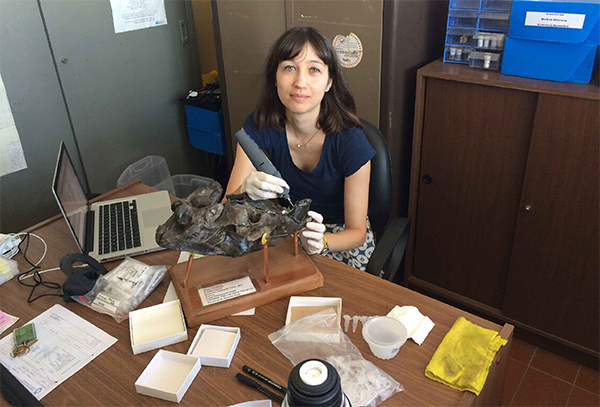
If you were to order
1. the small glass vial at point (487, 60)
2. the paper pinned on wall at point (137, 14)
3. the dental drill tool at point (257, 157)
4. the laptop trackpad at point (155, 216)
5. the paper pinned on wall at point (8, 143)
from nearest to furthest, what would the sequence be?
the dental drill tool at point (257, 157) → the laptop trackpad at point (155, 216) → the small glass vial at point (487, 60) → the paper pinned on wall at point (8, 143) → the paper pinned on wall at point (137, 14)

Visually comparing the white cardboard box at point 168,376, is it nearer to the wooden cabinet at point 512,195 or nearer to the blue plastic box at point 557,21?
the wooden cabinet at point 512,195

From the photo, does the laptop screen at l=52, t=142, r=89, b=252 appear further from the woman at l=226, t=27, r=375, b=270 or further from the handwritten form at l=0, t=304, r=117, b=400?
the woman at l=226, t=27, r=375, b=270

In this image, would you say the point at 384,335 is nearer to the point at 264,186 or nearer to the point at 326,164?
the point at 264,186

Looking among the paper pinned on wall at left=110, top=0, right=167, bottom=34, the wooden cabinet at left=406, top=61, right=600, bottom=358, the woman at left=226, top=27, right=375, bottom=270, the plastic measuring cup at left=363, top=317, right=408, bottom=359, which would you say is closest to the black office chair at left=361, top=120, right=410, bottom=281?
the woman at left=226, top=27, right=375, bottom=270

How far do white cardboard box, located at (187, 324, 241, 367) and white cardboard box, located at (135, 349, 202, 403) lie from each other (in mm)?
25

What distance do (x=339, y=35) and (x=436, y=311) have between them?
125 cm

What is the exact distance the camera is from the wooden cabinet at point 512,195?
174cm

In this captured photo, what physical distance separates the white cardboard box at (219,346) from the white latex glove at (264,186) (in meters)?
0.36

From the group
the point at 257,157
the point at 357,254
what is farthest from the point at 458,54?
the point at 257,157

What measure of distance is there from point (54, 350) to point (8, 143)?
4.82ft

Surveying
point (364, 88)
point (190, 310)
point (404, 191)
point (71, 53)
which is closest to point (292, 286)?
point (190, 310)

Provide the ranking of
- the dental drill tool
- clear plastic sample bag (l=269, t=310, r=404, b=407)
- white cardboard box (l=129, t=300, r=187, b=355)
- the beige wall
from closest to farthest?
clear plastic sample bag (l=269, t=310, r=404, b=407) < white cardboard box (l=129, t=300, r=187, b=355) < the dental drill tool < the beige wall

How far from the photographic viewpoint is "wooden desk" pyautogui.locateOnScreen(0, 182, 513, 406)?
1.00 metres

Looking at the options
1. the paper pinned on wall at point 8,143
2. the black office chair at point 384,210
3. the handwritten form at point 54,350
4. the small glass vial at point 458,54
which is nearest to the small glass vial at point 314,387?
the handwritten form at point 54,350
